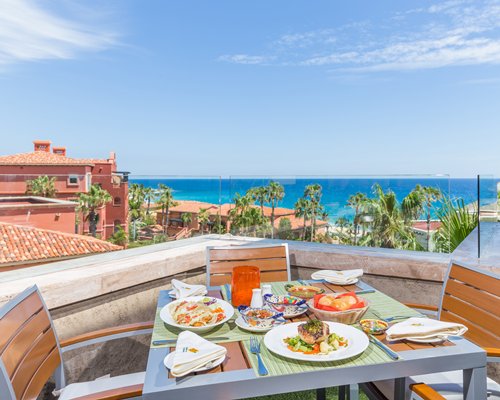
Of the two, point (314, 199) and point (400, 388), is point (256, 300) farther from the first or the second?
point (314, 199)

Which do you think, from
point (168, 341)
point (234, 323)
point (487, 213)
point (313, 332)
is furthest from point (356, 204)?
point (168, 341)

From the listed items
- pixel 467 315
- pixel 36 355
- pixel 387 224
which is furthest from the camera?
pixel 387 224

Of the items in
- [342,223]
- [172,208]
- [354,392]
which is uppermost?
[172,208]

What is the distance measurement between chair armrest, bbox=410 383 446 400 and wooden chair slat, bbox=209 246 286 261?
1.20m

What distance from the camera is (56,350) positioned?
4.84ft

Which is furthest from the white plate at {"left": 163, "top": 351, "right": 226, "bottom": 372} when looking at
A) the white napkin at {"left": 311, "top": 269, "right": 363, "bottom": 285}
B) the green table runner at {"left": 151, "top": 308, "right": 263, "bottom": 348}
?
the white napkin at {"left": 311, "top": 269, "right": 363, "bottom": 285}

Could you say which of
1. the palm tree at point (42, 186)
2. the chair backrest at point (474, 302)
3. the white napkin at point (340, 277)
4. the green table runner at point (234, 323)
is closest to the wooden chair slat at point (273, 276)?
the white napkin at point (340, 277)

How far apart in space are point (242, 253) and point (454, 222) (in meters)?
1.80

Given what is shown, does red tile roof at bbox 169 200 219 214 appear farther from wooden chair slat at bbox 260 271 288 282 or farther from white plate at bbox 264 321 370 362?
white plate at bbox 264 321 370 362

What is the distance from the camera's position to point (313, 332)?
1.10 metres

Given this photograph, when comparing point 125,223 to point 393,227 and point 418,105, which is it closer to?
point 393,227

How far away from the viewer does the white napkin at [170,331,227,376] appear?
38.3 inches

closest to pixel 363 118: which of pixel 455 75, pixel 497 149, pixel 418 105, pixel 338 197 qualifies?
pixel 418 105

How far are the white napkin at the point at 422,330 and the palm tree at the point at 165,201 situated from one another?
2168 mm
